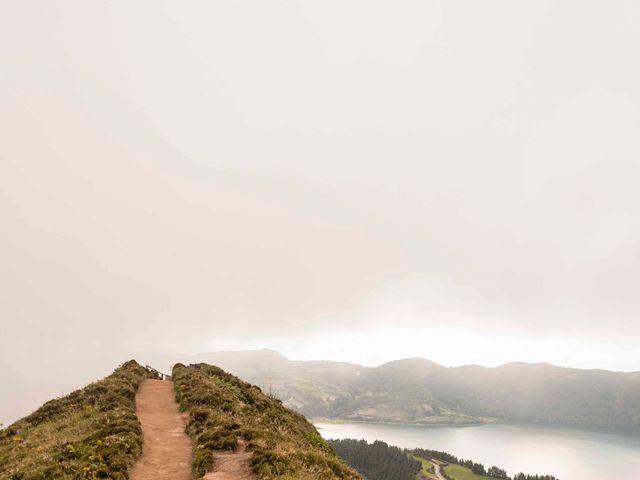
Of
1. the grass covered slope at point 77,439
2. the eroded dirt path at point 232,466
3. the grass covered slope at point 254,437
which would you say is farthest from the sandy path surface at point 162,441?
the eroded dirt path at point 232,466

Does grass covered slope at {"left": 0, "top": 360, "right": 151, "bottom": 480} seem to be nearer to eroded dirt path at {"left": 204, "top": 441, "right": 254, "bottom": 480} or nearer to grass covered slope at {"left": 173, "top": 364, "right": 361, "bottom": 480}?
grass covered slope at {"left": 173, "top": 364, "right": 361, "bottom": 480}

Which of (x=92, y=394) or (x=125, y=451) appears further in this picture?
(x=92, y=394)

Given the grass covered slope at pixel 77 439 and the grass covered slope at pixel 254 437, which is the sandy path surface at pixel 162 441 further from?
the grass covered slope at pixel 77 439

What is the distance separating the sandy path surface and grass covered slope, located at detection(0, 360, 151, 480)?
0.85 meters

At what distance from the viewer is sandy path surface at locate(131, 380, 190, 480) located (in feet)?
63.2

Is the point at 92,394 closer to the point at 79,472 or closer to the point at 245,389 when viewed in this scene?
the point at 245,389

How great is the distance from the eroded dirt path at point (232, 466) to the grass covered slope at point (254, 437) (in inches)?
14.5

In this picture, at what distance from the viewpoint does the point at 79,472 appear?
17.3 metres

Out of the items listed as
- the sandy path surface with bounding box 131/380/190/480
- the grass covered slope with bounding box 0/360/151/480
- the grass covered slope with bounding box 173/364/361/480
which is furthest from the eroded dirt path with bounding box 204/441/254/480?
the grass covered slope with bounding box 0/360/151/480

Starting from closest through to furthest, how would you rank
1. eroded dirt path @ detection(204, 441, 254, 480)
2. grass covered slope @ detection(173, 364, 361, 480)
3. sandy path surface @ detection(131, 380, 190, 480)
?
eroded dirt path @ detection(204, 441, 254, 480) → grass covered slope @ detection(173, 364, 361, 480) → sandy path surface @ detection(131, 380, 190, 480)

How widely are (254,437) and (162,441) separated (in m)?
6.32

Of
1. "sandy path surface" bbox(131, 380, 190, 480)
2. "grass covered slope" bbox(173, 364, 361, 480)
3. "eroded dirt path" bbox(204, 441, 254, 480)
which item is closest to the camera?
"eroded dirt path" bbox(204, 441, 254, 480)

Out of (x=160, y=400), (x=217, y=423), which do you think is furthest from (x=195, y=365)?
(x=217, y=423)

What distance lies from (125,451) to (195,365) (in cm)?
4139
